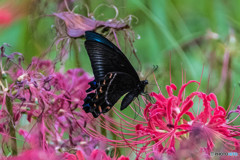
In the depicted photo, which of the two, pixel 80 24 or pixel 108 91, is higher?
pixel 80 24

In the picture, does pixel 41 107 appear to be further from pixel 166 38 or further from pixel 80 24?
pixel 166 38

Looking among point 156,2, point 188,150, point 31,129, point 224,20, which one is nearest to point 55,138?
point 31,129

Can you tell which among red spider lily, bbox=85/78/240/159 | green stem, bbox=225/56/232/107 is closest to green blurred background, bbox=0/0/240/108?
green stem, bbox=225/56/232/107

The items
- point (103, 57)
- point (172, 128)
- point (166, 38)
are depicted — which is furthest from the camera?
point (166, 38)

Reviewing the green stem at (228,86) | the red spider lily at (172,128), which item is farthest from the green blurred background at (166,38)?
the red spider lily at (172,128)

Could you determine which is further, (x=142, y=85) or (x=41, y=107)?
(x=142, y=85)

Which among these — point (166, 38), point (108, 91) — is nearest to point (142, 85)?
point (108, 91)

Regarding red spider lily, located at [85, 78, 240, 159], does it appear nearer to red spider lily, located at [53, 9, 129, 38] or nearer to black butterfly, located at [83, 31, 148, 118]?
black butterfly, located at [83, 31, 148, 118]
